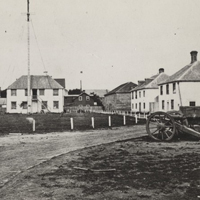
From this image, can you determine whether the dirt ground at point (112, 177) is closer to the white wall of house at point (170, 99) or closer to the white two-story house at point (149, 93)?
the white wall of house at point (170, 99)

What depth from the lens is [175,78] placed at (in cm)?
A: 4069

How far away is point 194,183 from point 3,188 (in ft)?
11.8

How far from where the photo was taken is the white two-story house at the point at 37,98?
60438 millimetres

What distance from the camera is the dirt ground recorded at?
523cm

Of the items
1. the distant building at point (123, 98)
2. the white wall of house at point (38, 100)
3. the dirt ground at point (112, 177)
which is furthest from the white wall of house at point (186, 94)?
the distant building at point (123, 98)

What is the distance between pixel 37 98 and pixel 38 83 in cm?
343

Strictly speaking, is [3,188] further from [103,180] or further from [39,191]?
[103,180]

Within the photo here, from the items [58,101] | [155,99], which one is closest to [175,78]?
[155,99]

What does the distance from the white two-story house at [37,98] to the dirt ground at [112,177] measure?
51938mm

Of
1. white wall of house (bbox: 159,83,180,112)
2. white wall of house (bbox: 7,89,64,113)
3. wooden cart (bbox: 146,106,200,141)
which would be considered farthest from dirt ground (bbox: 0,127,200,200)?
white wall of house (bbox: 7,89,64,113)

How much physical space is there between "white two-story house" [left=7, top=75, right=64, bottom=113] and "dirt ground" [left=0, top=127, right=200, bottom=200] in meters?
51.9

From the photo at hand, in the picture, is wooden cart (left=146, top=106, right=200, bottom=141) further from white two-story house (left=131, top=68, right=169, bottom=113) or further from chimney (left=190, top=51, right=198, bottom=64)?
white two-story house (left=131, top=68, right=169, bottom=113)

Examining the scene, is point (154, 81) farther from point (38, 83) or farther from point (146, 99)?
point (38, 83)

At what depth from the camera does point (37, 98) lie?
60750 mm
